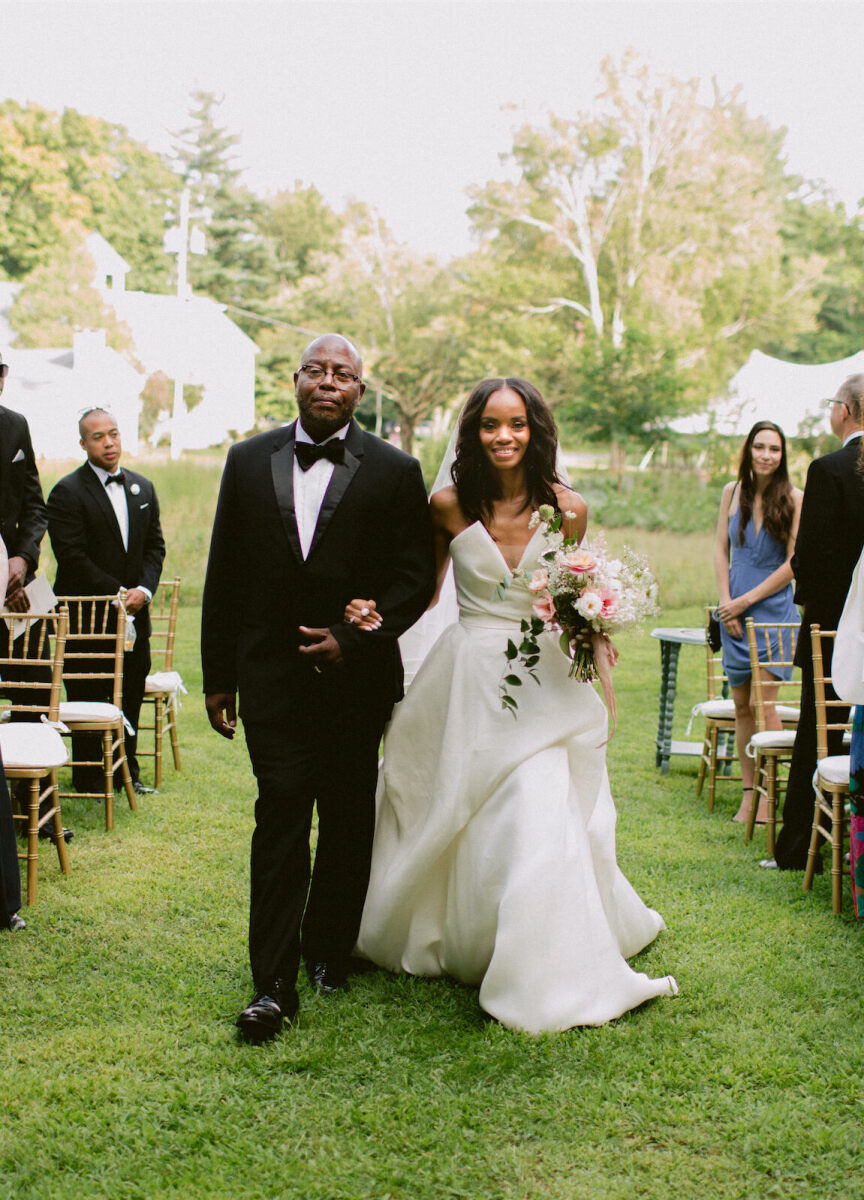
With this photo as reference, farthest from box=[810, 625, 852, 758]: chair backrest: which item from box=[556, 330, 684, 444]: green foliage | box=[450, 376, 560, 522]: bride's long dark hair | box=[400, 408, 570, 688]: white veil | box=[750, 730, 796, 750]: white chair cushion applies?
box=[556, 330, 684, 444]: green foliage

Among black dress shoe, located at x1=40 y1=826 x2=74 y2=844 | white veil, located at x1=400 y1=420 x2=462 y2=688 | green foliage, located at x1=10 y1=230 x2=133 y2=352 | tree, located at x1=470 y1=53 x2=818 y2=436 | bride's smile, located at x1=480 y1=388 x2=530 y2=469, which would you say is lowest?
black dress shoe, located at x1=40 y1=826 x2=74 y2=844

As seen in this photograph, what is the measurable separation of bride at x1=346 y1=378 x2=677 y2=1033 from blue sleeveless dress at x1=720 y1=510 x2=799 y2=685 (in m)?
2.70

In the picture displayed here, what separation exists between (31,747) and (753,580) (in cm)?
447

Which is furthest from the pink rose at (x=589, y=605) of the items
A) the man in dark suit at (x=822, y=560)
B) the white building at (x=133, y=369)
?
the white building at (x=133, y=369)

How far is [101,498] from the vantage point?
748 centimetres

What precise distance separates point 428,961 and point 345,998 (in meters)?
0.37

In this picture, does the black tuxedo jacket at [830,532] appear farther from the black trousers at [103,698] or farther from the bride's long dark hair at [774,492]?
the black trousers at [103,698]

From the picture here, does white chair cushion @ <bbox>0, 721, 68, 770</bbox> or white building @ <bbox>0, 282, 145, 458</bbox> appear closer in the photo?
white chair cushion @ <bbox>0, 721, 68, 770</bbox>

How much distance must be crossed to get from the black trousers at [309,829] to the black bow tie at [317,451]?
31.8 inches

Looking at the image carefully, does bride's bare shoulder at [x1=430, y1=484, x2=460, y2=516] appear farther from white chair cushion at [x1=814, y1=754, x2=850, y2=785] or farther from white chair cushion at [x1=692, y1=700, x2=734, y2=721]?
white chair cushion at [x1=692, y1=700, x2=734, y2=721]

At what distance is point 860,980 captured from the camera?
4.67 m

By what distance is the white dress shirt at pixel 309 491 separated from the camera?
13.5ft

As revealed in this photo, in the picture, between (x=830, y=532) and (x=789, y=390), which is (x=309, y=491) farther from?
(x=789, y=390)

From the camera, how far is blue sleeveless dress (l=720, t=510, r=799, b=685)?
726 centimetres
